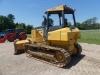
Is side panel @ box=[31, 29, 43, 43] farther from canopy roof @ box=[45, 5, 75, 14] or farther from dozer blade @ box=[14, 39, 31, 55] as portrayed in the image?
canopy roof @ box=[45, 5, 75, 14]

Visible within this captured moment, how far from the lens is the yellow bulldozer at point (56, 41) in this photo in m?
8.97

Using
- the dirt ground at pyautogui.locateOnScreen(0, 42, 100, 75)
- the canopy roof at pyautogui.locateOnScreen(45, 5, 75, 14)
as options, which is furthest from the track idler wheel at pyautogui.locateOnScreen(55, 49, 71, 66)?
the canopy roof at pyautogui.locateOnScreen(45, 5, 75, 14)

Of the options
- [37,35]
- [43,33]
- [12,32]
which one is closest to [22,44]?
[37,35]

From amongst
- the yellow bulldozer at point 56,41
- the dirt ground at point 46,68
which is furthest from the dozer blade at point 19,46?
the dirt ground at point 46,68

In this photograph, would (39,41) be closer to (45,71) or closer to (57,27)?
(57,27)

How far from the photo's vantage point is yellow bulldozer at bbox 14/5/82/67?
29.4 feet

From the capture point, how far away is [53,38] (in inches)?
373

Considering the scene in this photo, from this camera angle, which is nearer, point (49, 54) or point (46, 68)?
point (46, 68)

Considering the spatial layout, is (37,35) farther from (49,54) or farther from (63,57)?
(63,57)

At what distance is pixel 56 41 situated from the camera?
31.3ft

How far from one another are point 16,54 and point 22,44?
3.01 feet

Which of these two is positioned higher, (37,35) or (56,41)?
(37,35)

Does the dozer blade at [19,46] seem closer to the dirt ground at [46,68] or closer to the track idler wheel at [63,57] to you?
the dirt ground at [46,68]

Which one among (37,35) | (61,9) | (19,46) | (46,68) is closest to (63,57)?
(46,68)
